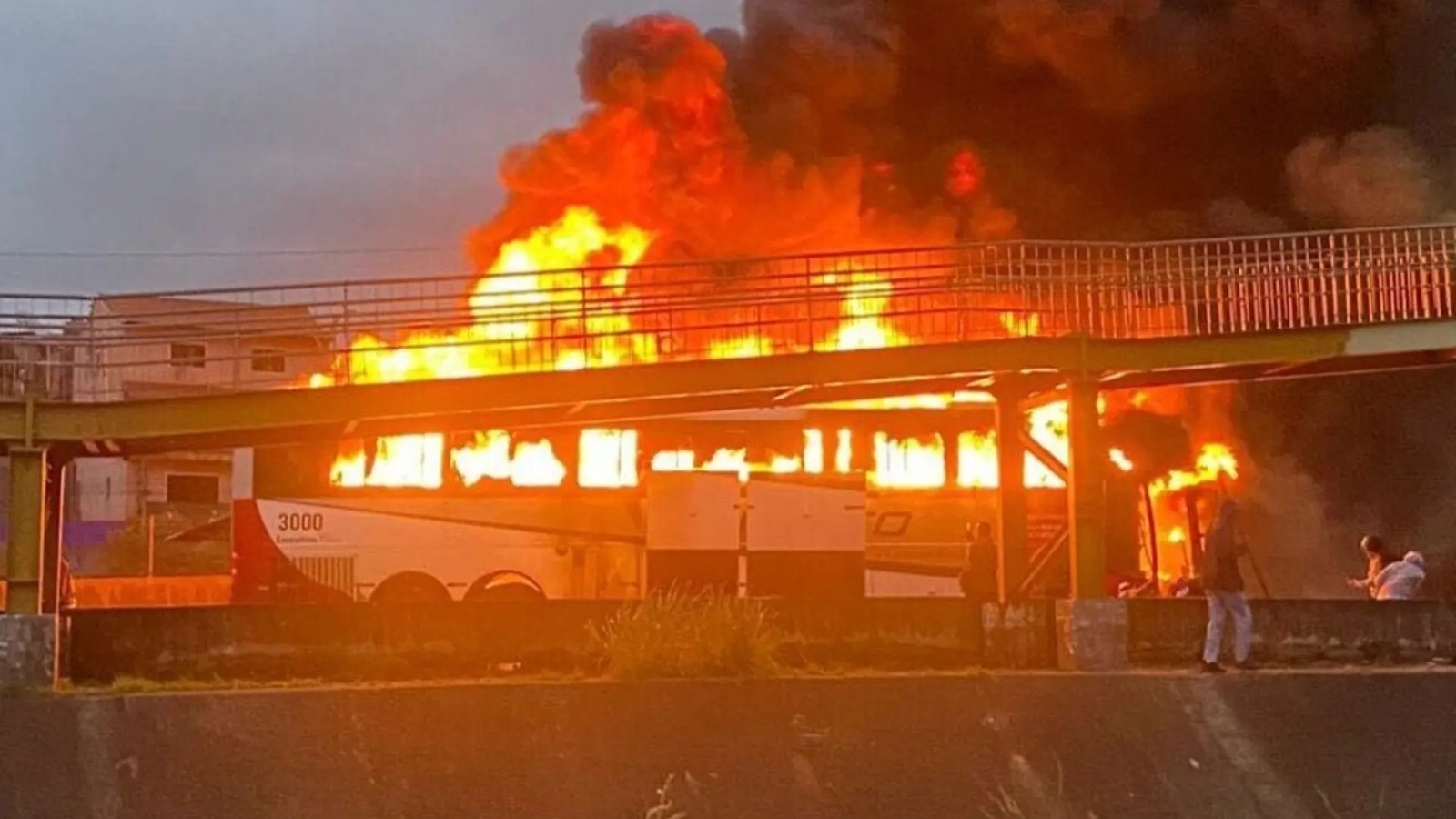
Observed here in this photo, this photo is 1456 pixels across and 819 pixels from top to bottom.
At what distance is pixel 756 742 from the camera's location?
12.0 meters

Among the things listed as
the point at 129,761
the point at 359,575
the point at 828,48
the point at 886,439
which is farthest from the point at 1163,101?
the point at 129,761

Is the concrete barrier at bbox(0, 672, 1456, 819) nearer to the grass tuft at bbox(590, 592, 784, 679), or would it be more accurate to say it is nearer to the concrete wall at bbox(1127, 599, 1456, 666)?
the grass tuft at bbox(590, 592, 784, 679)

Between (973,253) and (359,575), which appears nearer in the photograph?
(973,253)

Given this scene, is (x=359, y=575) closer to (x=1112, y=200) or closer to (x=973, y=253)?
(x=973, y=253)

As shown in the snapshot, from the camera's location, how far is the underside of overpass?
43.9ft

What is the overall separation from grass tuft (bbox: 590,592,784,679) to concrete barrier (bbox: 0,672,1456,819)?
1.90ft

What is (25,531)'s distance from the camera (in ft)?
42.9

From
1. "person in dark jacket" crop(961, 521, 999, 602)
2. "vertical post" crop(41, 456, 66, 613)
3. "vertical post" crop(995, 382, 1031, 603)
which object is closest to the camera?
"vertical post" crop(41, 456, 66, 613)

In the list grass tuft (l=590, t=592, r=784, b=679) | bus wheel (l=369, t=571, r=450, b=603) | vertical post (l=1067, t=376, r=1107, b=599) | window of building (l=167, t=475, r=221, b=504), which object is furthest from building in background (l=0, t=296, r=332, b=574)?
vertical post (l=1067, t=376, r=1107, b=599)

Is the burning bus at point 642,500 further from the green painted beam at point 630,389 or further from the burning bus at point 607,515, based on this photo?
the green painted beam at point 630,389

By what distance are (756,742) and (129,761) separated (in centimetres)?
439

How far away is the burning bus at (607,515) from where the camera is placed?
19000 mm

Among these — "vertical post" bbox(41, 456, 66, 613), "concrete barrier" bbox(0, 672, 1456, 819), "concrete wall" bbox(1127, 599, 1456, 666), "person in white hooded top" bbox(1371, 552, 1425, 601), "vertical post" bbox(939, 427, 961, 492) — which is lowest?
"concrete barrier" bbox(0, 672, 1456, 819)

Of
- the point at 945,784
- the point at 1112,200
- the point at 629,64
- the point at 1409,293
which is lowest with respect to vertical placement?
the point at 945,784
